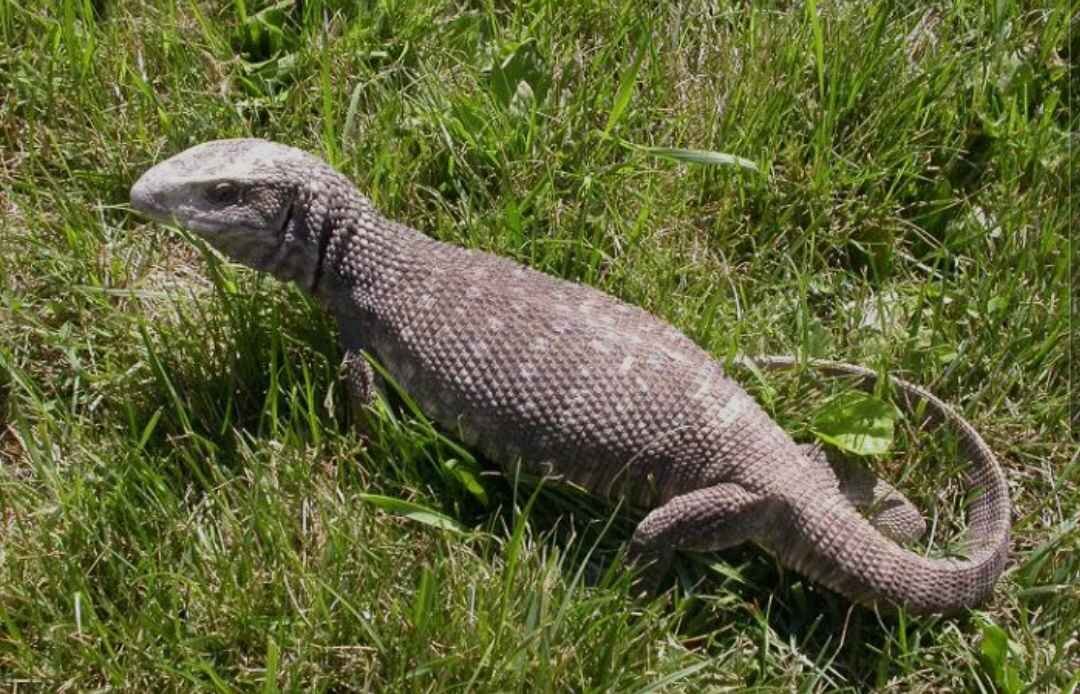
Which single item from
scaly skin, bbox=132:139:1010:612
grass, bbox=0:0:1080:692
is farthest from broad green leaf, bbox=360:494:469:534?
scaly skin, bbox=132:139:1010:612

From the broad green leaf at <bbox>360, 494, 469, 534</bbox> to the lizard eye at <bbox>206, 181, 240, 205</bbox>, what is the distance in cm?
112

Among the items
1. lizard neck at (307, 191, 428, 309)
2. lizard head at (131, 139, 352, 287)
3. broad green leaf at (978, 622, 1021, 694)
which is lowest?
broad green leaf at (978, 622, 1021, 694)

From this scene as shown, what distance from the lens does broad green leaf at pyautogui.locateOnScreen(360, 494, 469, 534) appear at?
454cm

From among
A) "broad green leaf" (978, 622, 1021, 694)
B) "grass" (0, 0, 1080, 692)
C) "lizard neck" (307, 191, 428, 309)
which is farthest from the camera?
"lizard neck" (307, 191, 428, 309)

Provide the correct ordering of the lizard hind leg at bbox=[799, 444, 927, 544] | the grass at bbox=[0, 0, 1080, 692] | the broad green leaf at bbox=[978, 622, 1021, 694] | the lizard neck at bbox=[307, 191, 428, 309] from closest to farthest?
the grass at bbox=[0, 0, 1080, 692] < the broad green leaf at bbox=[978, 622, 1021, 694] < the lizard hind leg at bbox=[799, 444, 927, 544] < the lizard neck at bbox=[307, 191, 428, 309]

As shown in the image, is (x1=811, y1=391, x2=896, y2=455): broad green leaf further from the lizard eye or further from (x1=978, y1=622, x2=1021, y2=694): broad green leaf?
the lizard eye

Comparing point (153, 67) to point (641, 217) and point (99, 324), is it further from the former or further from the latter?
point (641, 217)

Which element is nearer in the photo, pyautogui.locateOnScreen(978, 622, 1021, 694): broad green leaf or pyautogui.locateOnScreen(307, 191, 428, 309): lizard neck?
pyautogui.locateOnScreen(978, 622, 1021, 694): broad green leaf

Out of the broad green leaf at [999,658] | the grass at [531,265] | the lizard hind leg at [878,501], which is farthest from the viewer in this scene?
the lizard hind leg at [878,501]

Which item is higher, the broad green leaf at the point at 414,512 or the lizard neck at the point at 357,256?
the lizard neck at the point at 357,256

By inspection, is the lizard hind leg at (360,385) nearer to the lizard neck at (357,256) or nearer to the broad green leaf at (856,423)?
the lizard neck at (357,256)

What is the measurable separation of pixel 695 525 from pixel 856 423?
75cm

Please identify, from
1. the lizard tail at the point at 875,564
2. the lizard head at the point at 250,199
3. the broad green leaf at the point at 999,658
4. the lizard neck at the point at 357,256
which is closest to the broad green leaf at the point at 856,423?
the lizard tail at the point at 875,564

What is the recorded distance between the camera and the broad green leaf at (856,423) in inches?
190
